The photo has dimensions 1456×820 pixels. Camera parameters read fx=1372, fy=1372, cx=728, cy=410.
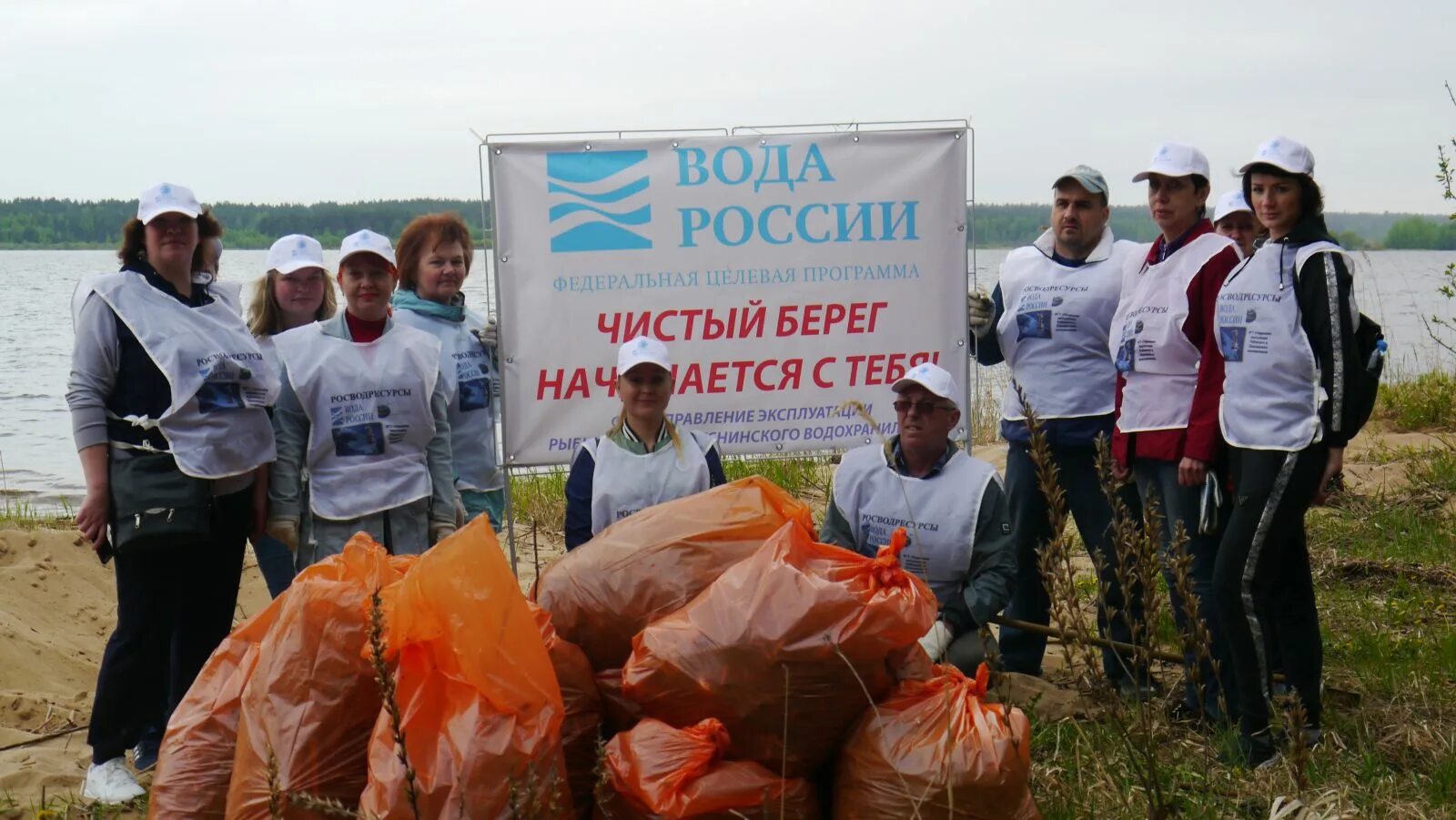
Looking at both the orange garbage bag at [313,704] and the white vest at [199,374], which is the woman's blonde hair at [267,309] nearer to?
the white vest at [199,374]

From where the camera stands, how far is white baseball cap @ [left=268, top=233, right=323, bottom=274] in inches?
193

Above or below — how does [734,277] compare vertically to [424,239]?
below

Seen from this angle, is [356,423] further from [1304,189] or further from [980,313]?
[1304,189]

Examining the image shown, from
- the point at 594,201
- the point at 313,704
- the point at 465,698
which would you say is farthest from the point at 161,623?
the point at 594,201

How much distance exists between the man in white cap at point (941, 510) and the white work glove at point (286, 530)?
1.65m

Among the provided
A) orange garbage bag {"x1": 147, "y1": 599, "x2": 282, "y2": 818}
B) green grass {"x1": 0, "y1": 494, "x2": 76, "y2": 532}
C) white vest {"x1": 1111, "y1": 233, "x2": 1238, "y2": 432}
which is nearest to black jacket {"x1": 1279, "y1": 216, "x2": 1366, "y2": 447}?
white vest {"x1": 1111, "y1": 233, "x2": 1238, "y2": 432}

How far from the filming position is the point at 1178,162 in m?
4.36

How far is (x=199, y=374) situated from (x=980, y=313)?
2.74 meters

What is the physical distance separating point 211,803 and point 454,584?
2.75 feet

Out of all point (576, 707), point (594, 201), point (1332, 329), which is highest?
point (594, 201)

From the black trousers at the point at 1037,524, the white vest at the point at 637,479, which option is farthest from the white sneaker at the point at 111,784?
the black trousers at the point at 1037,524

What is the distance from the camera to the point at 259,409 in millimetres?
4211

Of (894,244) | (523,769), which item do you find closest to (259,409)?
(523,769)

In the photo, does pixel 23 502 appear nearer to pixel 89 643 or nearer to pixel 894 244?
pixel 89 643
